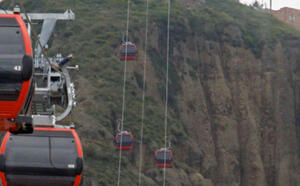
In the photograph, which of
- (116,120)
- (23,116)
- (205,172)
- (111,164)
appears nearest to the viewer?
(23,116)

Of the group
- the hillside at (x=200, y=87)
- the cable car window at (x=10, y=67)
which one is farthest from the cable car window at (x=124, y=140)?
the cable car window at (x=10, y=67)

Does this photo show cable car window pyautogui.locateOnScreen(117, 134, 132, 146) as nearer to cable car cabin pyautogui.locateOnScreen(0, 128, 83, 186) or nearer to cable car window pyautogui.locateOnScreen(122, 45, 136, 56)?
cable car window pyautogui.locateOnScreen(122, 45, 136, 56)

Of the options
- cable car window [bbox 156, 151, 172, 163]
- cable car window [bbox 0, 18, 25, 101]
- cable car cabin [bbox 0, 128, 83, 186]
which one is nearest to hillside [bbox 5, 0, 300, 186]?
cable car window [bbox 156, 151, 172, 163]

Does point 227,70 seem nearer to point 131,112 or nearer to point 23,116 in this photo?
point 131,112

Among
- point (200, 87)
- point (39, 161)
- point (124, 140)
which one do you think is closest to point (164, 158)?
point (124, 140)

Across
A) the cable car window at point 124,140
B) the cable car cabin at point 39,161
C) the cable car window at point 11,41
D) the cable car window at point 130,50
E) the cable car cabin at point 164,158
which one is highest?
the cable car window at point 11,41

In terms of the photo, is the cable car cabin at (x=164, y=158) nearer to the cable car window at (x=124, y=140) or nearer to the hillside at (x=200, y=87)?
the cable car window at (x=124, y=140)

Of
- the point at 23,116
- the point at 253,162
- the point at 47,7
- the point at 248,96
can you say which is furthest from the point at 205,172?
the point at 23,116
